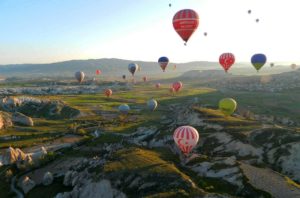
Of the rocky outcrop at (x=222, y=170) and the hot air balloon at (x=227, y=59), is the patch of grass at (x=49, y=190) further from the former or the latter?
the hot air balloon at (x=227, y=59)

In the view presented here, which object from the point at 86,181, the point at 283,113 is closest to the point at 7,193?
the point at 86,181

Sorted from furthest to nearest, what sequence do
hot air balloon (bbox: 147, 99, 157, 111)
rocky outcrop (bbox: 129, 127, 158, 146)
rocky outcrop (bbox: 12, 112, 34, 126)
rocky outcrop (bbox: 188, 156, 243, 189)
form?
hot air balloon (bbox: 147, 99, 157, 111)
rocky outcrop (bbox: 12, 112, 34, 126)
rocky outcrop (bbox: 129, 127, 158, 146)
rocky outcrop (bbox: 188, 156, 243, 189)

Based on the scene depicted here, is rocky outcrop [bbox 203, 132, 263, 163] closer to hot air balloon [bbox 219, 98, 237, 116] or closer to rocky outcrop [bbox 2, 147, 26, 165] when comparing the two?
hot air balloon [bbox 219, 98, 237, 116]

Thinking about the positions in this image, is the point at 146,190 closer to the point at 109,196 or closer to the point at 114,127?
the point at 109,196

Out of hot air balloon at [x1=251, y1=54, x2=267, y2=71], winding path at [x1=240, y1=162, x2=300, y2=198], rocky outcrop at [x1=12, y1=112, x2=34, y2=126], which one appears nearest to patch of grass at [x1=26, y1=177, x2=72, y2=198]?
winding path at [x1=240, y1=162, x2=300, y2=198]

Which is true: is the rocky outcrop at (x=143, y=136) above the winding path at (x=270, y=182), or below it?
below

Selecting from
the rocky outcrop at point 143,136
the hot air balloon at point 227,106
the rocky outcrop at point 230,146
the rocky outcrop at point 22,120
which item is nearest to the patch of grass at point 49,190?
the rocky outcrop at point 143,136
